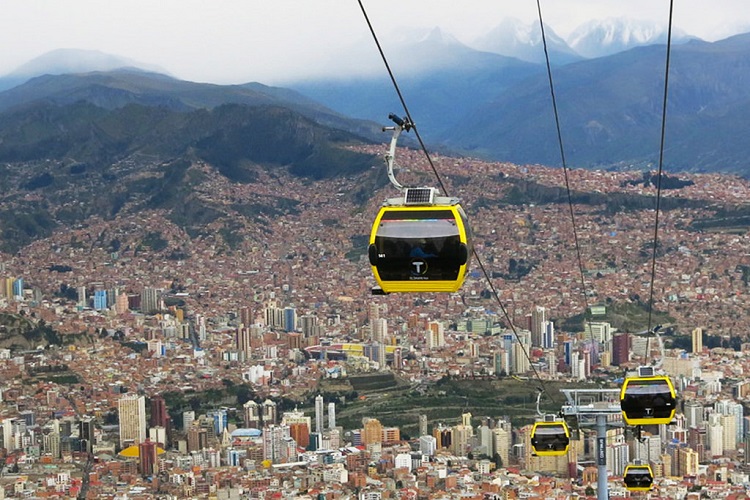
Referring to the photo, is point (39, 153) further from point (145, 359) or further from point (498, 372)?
point (498, 372)

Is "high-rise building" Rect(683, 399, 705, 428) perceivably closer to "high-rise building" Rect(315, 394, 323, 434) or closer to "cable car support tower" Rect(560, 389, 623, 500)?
"high-rise building" Rect(315, 394, 323, 434)

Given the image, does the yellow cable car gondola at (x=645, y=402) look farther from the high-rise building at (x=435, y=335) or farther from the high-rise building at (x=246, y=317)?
the high-rise building at (x=246, y=317)

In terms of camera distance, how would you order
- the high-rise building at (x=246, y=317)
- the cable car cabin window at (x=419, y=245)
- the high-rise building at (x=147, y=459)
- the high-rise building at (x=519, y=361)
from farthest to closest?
the high-rise building at (x=246, y=317) → the high-rise building at (x=519, y=361) → the high-rise building at (x=147, y=459) → the cable car cabin window at (x=419, y=245)

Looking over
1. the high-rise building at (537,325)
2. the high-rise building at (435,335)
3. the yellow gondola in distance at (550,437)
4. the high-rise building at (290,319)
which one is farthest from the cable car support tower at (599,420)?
the high-rise building at (290,319)

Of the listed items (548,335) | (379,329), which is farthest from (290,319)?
(548,335)

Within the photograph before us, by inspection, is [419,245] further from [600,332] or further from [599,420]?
[600,332]

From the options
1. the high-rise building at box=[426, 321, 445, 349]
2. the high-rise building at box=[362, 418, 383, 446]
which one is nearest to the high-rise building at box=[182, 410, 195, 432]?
the high-rise building at box=[362, 418, 383, 446]

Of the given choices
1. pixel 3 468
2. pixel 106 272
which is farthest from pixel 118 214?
pixel 3 468
